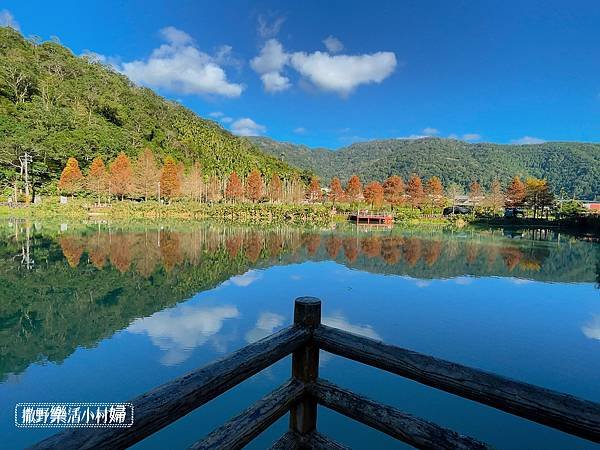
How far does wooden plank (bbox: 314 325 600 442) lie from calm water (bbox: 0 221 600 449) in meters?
2.33

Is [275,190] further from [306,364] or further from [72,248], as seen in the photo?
[306,364]

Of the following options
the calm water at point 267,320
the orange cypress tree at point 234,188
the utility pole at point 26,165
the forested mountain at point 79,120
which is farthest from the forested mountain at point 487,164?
the calm water at point 267,320

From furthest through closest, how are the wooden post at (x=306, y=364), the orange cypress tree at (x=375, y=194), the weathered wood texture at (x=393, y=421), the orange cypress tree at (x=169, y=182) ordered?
the orange cypress tree at (x=375, y=194)
the orange cypress tree at (x=169, y=182)
the wooden post at (x=306, y=364)
the weathered wood texture at (x=393, y=421)

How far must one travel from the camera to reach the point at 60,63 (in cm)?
4834

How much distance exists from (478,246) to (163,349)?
1636 cm

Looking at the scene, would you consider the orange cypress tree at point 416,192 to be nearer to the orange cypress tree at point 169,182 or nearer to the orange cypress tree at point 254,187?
the orange cypress tree at point 254,187

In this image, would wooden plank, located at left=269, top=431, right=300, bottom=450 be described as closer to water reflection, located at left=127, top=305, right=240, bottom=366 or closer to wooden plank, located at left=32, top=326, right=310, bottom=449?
wooden plank, located at left=32, top=326, right=310, bottom=449

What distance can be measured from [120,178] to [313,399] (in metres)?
33.1

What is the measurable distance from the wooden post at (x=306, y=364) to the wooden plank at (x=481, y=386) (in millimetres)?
69

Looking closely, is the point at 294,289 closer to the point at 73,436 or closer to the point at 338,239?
the point at 73,436

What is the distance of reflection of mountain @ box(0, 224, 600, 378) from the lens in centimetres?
589

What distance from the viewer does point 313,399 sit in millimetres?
1757

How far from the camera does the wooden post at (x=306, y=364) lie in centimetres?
169

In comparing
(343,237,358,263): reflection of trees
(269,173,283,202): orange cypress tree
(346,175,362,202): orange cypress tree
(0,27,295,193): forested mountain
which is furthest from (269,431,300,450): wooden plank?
(269,173,283,202): orange cypress tree
